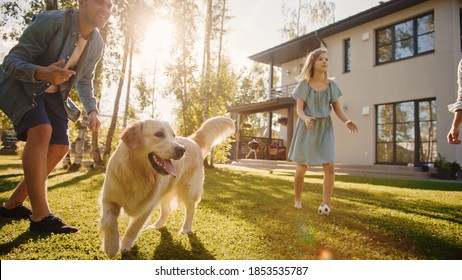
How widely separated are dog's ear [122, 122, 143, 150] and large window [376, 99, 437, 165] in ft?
33.2

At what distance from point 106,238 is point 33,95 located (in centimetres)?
109

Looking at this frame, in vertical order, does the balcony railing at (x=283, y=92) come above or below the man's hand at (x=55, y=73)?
above

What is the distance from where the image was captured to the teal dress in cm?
335

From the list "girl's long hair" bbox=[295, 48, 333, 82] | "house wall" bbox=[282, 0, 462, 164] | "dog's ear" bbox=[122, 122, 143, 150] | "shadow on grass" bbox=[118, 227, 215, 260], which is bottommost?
"shadow on grass" bbox=[118, 227, 215, 260]

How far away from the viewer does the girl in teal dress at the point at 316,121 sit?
3.32 metres

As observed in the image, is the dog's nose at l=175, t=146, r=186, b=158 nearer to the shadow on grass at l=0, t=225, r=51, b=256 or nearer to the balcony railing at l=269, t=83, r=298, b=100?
the shadow on grass at l=0, t=225, r=51, b=256

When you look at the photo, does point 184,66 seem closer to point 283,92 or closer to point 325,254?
point 283,92

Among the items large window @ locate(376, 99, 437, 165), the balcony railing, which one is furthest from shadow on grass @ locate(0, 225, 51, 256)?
the balcony railing

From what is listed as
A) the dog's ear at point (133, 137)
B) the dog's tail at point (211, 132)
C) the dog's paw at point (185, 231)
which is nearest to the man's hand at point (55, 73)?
the dog's ear at point (133, 137)

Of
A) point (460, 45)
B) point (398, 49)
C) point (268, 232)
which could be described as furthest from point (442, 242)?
point (398, 49)

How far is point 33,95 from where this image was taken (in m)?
2.09

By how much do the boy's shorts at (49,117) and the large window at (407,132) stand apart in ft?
34.3

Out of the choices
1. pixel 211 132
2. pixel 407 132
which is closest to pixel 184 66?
pixel 407 132

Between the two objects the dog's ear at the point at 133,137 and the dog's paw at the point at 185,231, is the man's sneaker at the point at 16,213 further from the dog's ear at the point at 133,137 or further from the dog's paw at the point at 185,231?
the dog's paw at the point at 185,231
